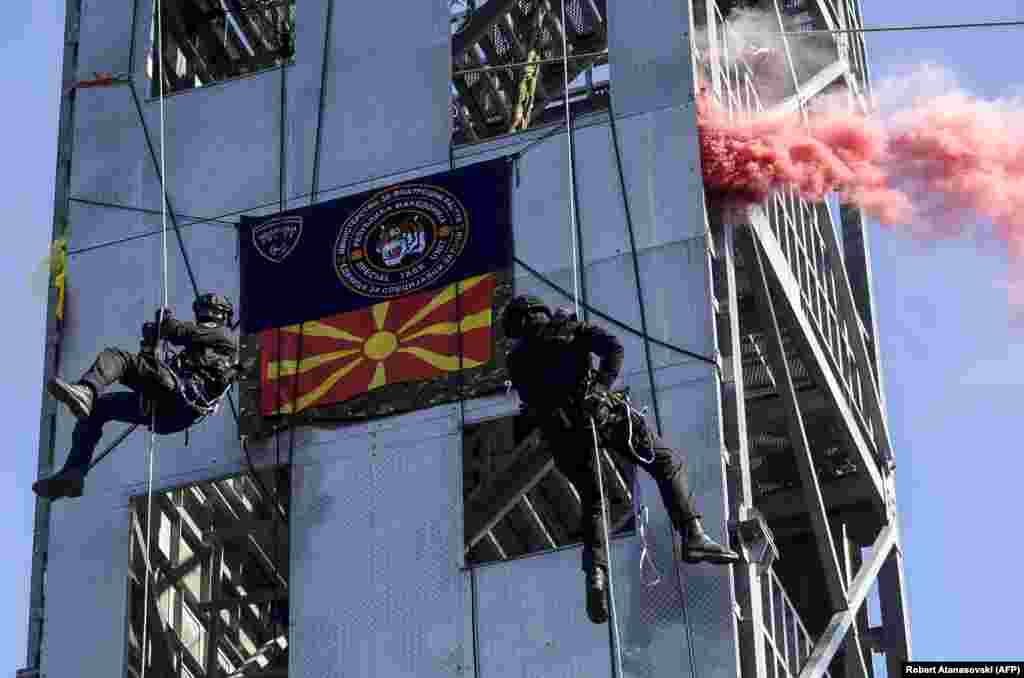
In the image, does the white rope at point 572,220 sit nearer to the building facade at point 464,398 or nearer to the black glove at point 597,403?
the building facade at point 464,398

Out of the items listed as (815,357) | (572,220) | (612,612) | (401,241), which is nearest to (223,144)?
(401,241)

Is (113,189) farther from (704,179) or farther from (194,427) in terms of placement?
(704,179)

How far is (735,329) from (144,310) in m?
6.57

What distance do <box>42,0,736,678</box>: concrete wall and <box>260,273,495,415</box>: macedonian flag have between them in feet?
1.74

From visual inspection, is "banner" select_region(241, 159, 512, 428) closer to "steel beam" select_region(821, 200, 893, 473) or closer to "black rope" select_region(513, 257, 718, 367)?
"black rope" select_region(513, 257, 718, 367)

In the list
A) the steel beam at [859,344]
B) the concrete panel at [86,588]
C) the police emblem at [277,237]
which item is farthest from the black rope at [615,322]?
the steel beam at [859,344]

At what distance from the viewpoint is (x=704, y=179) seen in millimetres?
29109

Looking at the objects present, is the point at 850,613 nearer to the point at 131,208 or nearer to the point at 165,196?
the point at 165,196

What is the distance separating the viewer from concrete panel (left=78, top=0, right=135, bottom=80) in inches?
1276

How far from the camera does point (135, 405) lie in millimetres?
27094

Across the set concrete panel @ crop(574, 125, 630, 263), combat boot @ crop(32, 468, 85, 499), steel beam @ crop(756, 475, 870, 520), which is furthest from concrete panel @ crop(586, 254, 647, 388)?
steel beam @ crop(756, 475, 870, 520)

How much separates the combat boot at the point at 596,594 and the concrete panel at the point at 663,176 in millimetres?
4320

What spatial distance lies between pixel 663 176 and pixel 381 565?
485 cm

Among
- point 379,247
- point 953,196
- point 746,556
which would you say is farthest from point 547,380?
point 953,196
